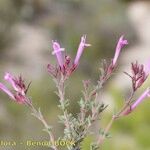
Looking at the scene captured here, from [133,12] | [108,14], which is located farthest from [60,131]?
[133,12]

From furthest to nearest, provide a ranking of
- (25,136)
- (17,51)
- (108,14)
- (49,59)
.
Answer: (108,14)
(17,51)
(49,59)
(25,136)

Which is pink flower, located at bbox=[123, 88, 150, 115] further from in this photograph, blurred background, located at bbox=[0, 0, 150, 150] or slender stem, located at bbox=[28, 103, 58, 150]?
blurred background, located at bbox=[0, 0, 150, 150]

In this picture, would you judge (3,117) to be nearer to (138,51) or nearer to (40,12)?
(138,51)

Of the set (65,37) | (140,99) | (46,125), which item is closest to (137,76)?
(140,99)

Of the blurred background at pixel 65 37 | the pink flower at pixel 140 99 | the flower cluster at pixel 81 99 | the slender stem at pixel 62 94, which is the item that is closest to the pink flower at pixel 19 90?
the flower cluster at pixel 81 99

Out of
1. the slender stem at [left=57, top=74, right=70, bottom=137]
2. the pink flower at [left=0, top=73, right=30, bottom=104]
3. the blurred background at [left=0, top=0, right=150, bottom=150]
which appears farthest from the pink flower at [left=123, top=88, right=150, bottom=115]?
the blurred background at [left=0, top=0, right=150, bottom=150]

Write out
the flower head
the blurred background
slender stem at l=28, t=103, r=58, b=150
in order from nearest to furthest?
slender stem at l=28, t=103, r=58, b=150 → the flower head → the blurred background

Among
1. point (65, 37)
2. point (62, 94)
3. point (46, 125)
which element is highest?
point (65, 37)

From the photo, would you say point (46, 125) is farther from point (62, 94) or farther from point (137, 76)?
point (137, 76)

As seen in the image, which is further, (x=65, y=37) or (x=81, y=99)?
(x=65, y=37)

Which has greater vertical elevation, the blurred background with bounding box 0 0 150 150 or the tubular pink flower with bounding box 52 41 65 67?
the blurred background with bounding box 0 0 150 150

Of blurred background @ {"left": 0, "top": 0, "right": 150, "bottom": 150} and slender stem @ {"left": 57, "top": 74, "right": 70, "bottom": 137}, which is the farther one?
blurred background @ {"left": 0, "top": 0, "right": 150, "bottom": 150}
